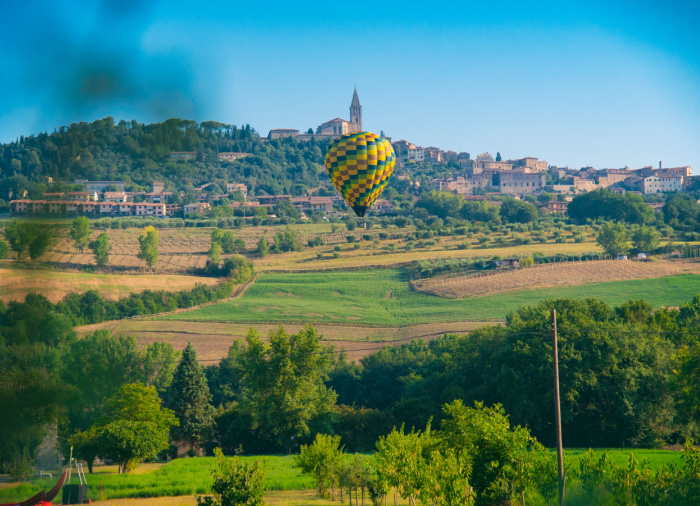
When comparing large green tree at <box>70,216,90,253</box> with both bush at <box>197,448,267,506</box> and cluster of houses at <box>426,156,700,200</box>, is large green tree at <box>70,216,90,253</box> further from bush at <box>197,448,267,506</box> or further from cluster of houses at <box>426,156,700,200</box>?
cluster of houses at <box>426,156,700,200</box>

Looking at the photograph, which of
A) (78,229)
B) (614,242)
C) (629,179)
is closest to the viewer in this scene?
(78,229)

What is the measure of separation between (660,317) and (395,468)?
1811 cm

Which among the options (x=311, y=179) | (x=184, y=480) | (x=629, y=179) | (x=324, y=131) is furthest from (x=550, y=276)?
(x=324, y=131)

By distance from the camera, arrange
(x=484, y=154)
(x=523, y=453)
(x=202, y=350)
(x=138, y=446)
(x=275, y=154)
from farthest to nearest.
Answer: (x=484, y=154) → (x=275, y=154) → (x=202, y=350) → (x=138, y=446) → (x=523, y=453)

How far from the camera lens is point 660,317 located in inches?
1005

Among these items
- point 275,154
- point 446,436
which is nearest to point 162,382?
point 446,436

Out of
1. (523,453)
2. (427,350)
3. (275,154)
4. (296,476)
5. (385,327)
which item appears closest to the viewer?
(523,453)

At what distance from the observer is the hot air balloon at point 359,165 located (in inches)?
949

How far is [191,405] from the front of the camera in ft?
71.5

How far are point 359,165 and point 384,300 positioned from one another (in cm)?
1753

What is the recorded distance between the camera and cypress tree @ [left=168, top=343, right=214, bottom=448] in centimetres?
2136

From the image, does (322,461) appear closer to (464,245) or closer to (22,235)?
(22,235)

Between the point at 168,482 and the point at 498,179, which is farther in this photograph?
the point at 498,179

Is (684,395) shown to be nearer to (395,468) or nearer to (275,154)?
(395,468)
